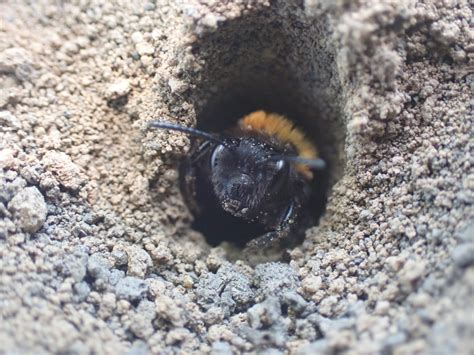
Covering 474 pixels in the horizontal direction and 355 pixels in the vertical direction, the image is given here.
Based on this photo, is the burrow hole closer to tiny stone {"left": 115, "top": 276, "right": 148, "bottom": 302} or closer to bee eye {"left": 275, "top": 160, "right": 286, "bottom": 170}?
bee eye {"left": 275, "top": 160, "right": 286, "bottom": 170}

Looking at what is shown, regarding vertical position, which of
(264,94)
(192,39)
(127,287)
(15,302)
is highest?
(264,94)

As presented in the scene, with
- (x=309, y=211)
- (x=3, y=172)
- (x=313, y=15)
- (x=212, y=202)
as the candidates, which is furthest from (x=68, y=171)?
(x=309, y=211)

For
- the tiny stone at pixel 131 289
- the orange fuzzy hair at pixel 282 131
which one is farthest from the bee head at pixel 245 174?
the tiny stone at pixel 131 289

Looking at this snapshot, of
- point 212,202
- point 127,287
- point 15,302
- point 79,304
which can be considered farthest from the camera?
point 212,202

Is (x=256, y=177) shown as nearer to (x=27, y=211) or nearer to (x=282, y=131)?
(x=282, y=131)

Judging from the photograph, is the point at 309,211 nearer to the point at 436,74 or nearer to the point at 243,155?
the point at 243,155

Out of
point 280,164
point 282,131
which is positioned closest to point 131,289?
point 280,164
